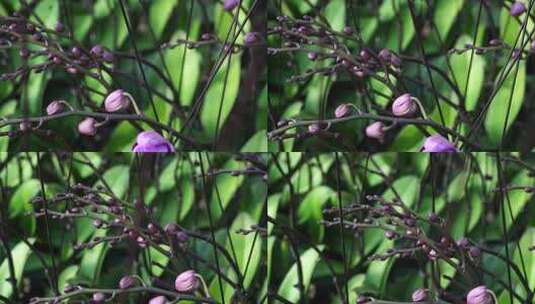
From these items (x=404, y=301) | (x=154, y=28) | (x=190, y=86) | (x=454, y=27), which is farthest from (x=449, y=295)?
(x=154, y=28)

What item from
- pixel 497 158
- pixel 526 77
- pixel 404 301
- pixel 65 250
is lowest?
pixel 404 301

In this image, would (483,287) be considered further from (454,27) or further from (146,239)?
(146,239)

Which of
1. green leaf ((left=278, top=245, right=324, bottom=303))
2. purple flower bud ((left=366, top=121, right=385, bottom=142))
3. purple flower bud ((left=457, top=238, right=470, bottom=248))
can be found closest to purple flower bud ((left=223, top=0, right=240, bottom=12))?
purple flower bud ((left=366, top=121, right=385, bottom=142))

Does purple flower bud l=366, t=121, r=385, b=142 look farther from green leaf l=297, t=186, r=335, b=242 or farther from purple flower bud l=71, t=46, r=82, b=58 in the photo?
purple flower bud l=71, t=46, r=82, b=58

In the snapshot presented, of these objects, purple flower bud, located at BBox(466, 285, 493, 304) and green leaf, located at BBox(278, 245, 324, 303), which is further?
green leaf, located at BBox(278, 245, 324, 303)

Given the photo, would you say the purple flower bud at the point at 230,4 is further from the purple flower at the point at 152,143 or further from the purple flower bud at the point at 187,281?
the purple flower bud at the point at 187,281
